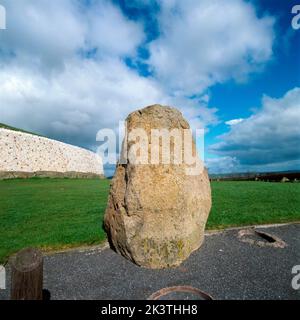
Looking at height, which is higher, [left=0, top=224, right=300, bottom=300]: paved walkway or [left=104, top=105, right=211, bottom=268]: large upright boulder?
[left=104, top=105, right=211, bottom=268]: large upright boulder

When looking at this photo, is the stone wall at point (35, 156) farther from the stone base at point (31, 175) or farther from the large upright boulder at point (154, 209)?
the large upright boulder at point (154, 209)

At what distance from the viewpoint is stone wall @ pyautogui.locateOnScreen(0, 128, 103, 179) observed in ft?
102

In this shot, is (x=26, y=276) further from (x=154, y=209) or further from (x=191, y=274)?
(x=191, y=274)

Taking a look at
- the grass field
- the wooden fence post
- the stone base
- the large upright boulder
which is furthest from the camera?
the stone base

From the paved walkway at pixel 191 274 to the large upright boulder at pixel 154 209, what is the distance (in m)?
0.35

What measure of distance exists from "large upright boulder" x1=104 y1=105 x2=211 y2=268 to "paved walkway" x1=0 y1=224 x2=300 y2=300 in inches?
13.8

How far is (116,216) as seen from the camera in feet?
19.5

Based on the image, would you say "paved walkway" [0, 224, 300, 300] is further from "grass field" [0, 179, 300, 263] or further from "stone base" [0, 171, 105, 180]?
"stone base" [0, 171, 105, 180]

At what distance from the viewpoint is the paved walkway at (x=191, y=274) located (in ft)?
14.4

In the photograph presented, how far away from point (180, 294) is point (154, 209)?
1.87 metres

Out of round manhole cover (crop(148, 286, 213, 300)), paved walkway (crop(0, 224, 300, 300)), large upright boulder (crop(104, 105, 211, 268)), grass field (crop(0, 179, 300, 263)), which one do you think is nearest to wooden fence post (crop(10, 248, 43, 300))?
paved walkway (crop(0, 224, 300, 300))

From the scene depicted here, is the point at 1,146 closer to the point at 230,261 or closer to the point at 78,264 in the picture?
the point at 78,264

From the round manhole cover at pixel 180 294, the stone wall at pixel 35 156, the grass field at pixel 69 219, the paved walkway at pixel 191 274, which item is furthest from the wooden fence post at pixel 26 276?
the stone wall at pixel 35 156

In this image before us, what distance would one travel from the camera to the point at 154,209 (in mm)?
5539
